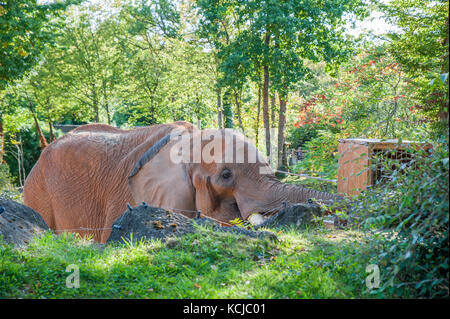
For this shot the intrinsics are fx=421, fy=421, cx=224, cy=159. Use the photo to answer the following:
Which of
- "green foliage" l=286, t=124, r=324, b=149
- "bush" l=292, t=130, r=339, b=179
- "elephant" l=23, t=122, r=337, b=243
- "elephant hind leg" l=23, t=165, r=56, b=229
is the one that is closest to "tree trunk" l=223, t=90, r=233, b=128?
"green foliage" l=286, t=124, r=324, b=149

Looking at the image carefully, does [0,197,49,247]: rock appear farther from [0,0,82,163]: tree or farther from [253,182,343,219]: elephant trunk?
[0,0,82,163]: tree

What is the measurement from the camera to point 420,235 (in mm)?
3965

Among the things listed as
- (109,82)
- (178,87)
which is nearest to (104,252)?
(178,87)

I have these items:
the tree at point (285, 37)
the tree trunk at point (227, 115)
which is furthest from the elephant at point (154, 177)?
the tree trunk at point (227, 115)

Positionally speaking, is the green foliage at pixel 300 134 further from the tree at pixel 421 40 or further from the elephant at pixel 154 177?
the elephant at pixel 154 177

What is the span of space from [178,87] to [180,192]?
12.4 metres

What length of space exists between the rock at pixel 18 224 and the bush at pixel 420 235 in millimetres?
4450

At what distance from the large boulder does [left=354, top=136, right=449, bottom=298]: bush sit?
182 centimetres

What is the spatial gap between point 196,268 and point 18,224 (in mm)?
3055

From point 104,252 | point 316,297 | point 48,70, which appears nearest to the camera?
point 316,297

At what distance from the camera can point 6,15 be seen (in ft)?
37.0

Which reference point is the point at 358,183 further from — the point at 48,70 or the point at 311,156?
the point at 48,70

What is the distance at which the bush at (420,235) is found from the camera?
11.7 feet

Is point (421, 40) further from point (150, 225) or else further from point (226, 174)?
point (150, 225)
